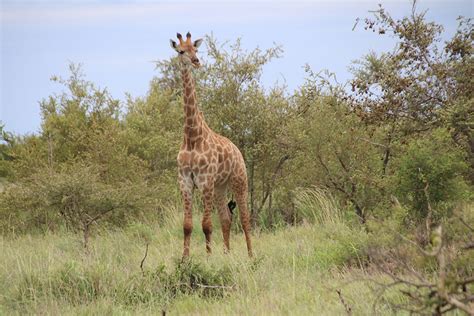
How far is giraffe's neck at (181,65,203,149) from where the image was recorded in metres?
9.49

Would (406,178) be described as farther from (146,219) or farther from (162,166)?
(162,166)

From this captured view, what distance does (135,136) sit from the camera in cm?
1709

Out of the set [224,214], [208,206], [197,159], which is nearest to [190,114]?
[197,159]

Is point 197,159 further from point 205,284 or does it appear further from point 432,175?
point 432,175

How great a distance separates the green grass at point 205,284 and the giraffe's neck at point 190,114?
1.77 meters

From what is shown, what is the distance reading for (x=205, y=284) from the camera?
24.2ft

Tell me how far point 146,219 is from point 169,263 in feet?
18.0

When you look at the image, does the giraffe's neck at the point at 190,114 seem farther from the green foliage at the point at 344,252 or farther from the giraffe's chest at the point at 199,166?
the green foliage at the point at 344,252

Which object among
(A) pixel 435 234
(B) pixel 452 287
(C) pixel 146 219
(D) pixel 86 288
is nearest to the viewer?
(A) pixel 435 234

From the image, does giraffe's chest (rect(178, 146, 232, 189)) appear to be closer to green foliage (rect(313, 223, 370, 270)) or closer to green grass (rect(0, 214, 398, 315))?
green grass (rect(0, 214, 398, 315))

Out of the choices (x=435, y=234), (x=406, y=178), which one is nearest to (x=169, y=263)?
(x=406, y=178)

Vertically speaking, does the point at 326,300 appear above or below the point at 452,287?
below

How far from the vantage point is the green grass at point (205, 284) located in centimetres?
632

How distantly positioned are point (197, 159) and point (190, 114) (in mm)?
729
